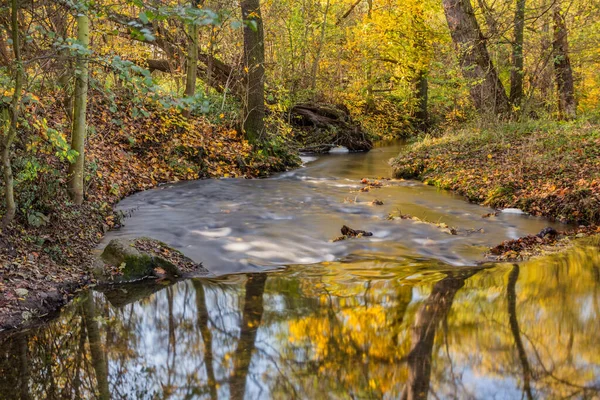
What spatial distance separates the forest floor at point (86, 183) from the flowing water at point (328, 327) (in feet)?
1.53

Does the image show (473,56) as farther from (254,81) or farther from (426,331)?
(426,331)

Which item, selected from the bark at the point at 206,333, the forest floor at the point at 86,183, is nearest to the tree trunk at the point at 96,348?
the forest floor at the point at 86,183

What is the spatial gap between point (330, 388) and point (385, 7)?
26.2m

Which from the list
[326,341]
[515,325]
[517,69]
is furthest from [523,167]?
[326,341]

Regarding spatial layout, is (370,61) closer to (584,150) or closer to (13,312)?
(584,150)

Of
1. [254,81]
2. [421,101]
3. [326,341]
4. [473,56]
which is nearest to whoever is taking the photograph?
[326,341]

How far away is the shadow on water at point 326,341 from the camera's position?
131 inches

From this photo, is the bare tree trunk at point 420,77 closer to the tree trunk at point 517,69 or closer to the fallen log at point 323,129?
the fallen log at point 323,129

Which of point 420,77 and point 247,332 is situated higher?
point 420,77

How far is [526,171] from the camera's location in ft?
34.7

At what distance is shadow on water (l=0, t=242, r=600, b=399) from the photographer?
3328 mm

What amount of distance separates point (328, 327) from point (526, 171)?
788 cm

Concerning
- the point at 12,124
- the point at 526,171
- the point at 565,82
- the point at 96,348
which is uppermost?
the point at 565,82

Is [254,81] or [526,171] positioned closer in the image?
[526,171]
